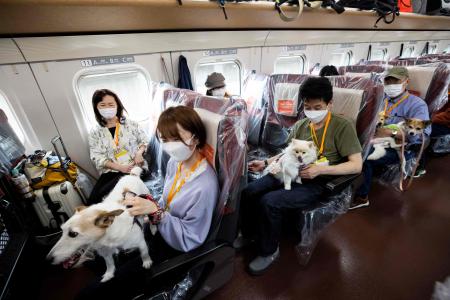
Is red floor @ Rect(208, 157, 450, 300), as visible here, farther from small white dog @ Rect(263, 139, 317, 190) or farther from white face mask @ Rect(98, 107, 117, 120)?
white face mask @ Rect(98, 107, 117, 120)

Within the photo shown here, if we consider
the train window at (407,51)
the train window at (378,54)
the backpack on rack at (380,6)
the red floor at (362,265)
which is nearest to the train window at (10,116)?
the red floor at (362,265)

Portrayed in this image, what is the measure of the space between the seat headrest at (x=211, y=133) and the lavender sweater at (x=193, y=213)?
0.24 feet

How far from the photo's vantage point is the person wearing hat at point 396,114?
2.67 metres

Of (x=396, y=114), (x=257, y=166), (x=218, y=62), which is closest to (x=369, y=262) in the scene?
(x=257, y=166)

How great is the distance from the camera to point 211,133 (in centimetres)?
136

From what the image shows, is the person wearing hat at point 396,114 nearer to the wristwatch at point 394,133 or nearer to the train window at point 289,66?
the wristwatch at point 394,133

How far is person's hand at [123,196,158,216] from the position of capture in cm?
119

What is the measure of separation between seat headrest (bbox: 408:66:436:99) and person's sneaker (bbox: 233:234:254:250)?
334cm

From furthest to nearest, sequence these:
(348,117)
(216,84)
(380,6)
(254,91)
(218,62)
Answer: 1. (380,6)
2. (218,62)
3. (254,91)
4. (216,84)
5. (348,117)

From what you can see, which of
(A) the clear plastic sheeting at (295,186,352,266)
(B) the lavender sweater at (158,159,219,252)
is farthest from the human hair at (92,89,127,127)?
(A) the clear plastic sheeting at (295,186,352,266)

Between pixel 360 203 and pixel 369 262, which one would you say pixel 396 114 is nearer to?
pixel 360 203

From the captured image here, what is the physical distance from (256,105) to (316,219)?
1.91 m

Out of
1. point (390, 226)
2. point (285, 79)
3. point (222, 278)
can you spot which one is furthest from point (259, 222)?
point (285, 79)

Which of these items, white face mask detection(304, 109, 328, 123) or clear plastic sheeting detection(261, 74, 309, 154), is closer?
white face mask detection(304, 109, 328, 123)
